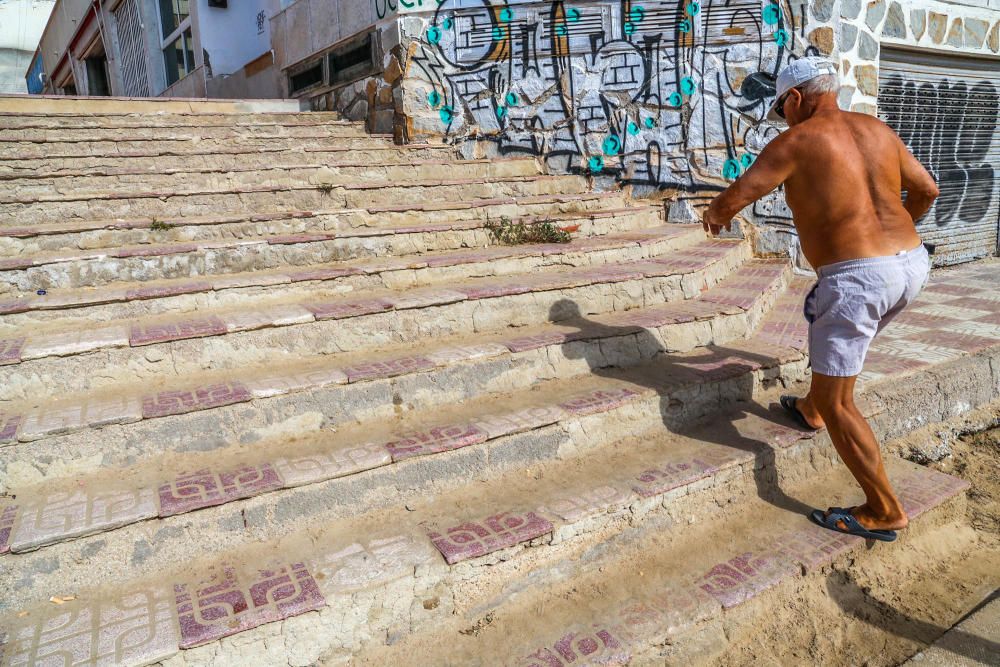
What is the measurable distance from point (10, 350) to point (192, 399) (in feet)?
2.73

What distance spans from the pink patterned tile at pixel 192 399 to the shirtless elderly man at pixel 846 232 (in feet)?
7.16

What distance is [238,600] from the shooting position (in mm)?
1924

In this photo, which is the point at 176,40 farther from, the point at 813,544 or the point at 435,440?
the point at 813,544

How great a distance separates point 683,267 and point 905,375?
1.52m

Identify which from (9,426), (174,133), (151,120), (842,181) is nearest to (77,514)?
(9,426)

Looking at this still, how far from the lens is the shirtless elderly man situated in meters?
2.49

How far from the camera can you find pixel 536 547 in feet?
7.54

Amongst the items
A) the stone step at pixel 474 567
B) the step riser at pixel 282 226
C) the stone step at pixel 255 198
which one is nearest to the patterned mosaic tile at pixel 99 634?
the stone step at pixel 474 567

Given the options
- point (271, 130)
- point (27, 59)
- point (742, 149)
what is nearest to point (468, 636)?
point (742, 149)

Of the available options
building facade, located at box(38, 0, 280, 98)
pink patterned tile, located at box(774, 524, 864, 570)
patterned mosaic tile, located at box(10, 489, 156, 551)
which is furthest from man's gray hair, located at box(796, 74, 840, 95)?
building facade, located at box(38, 0, 280, 98)

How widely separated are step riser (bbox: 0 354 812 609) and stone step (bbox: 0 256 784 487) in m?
0.42

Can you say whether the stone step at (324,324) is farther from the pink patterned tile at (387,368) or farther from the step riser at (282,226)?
the step riser at (282,226)

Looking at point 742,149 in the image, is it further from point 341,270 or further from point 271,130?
point 271,130

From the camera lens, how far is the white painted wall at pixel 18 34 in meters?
22.1
